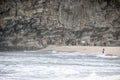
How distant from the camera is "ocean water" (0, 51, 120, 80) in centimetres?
258

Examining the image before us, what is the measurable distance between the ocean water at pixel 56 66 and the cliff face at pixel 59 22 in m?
0.28

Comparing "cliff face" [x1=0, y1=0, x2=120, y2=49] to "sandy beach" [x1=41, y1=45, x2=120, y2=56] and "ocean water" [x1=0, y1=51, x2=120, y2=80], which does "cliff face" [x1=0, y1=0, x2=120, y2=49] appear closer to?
"sandy beach" [x1=41, y1=45, x2=120, y2=56]

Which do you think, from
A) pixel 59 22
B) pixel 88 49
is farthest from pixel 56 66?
pixel 59 22

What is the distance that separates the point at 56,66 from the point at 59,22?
4.34ft

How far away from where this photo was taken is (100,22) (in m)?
4.25

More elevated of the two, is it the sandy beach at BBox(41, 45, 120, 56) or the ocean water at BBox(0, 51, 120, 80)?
the sandy beach at BBox(41, 45, 120, 56)

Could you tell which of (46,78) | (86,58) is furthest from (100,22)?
(46,78)

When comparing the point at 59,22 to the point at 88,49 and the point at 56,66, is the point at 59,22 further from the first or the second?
the point at 56,66

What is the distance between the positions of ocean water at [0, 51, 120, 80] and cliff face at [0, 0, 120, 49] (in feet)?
0.93

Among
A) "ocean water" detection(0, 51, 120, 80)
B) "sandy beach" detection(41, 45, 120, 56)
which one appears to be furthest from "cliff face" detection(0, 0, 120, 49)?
"ocean water" detection(0, 51, 120, 80)

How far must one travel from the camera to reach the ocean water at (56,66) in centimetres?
258

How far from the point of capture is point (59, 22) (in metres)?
4.31

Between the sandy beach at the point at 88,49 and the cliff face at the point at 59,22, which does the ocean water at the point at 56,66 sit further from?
the cliff face at the point at 59,22

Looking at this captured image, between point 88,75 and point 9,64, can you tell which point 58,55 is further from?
point 88,75
